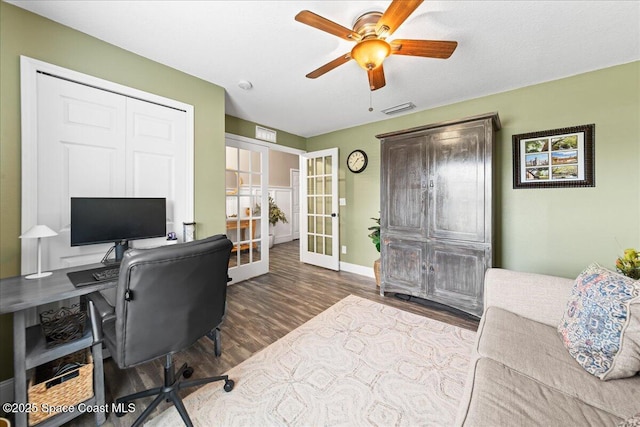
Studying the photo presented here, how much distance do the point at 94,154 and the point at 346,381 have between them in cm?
254

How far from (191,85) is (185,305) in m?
2.24

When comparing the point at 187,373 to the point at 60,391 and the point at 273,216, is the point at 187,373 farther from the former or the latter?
the point at 273,216

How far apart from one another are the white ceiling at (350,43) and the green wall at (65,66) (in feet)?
0.28

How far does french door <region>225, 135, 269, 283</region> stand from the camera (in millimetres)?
3424

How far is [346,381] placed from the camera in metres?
1.56

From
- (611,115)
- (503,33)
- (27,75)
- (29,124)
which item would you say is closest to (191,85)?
(27,75)

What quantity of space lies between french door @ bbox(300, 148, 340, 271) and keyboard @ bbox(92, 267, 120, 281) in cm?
304

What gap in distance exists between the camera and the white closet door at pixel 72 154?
5.34 feet

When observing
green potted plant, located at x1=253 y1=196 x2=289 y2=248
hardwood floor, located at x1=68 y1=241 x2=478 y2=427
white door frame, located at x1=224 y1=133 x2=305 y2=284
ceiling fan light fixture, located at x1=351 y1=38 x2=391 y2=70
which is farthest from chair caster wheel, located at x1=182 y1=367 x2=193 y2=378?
green potted plant, located at x1=253 y1=196 x2=289 y2=248

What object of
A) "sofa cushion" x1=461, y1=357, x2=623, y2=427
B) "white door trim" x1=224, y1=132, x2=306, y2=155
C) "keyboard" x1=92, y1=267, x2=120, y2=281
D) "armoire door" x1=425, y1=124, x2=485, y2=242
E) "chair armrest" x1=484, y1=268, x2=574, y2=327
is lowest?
"sofa cushion" x1=461, y1=357, x2=623, y2=427

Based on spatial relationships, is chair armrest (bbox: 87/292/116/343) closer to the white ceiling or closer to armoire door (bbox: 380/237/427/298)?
the white ceiling

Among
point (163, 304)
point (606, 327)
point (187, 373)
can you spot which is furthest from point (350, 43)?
point (187, 373)

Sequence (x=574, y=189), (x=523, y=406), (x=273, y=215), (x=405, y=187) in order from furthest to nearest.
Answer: (x=273, y=215) < (x=405, y=187) < (x=574, y=189) < (x=523, y=406)

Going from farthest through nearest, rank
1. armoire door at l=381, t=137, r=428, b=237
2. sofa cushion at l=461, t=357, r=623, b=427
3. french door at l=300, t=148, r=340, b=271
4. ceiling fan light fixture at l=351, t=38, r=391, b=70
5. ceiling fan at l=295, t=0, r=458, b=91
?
french door at l=300, t=148, r=340, b=271 → armoire door at l=381, t=137, r=428, b=237 → ceiling fan light fixture at l=351, t=38, r=391, b=70 → ceiling fan at l=295, t=0, r=458, b=91 → sofa cushion at l=461, t=357, r=623, b=427
